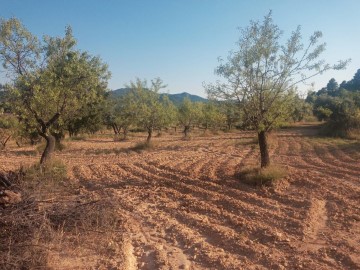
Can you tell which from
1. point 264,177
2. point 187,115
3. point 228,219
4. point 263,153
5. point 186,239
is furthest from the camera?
point 187,115

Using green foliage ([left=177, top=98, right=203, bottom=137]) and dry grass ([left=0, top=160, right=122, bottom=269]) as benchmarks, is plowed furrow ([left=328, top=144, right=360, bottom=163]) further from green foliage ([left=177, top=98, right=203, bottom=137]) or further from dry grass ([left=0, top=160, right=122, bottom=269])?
green foliage ([left=177, top=98, right=203, bottom=137])

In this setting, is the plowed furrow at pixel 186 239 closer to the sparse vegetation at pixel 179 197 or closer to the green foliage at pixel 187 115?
the sparse vegetation at pixel 179 197

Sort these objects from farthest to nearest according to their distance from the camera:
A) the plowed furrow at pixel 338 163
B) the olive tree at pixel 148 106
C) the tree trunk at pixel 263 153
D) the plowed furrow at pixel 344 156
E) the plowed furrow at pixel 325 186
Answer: the olive tree at pixel 148 106, the plowed furrow at pixel 344 156, the plowed furrow at pixel 338 163, the tree trunk at pixel 263 153, the plowed furrow at pixel 325 186

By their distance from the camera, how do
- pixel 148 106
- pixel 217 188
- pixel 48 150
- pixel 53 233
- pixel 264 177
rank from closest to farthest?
pixel 53 233 < pixel 217 188 < pixel 264 177 < pixel 48 150 < pixel 148 106

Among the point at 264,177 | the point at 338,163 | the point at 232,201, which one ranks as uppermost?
the point at 264,177

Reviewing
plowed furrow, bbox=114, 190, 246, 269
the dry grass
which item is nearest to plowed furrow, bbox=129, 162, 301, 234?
plowed furrow, bbox=114, 190, 246, 269

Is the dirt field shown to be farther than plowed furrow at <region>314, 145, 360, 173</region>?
No

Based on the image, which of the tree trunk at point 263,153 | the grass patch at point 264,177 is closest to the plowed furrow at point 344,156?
the tree trunk at point 263,153

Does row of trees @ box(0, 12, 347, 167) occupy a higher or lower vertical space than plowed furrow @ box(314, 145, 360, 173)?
higher

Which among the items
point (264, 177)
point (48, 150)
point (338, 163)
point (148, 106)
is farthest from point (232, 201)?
point (148, 106)

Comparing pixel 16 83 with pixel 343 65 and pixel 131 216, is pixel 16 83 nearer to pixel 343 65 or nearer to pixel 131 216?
pixel 131 216

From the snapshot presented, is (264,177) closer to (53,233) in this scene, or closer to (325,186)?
(325,186)

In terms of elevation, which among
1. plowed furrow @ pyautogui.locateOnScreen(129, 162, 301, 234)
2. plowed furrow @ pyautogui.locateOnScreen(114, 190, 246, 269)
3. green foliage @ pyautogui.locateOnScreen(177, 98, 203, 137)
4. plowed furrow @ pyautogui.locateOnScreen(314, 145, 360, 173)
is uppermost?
green foliage @ pyautogui.locateOnScreen(177, 98, 203, 137)

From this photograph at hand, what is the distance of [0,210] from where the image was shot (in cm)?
486
